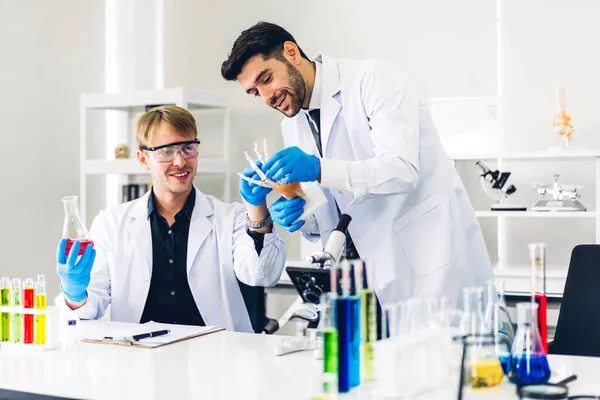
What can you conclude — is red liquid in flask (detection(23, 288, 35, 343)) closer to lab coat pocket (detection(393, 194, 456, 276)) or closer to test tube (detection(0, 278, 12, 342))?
test tube (detection(0, 278, 12, 342))

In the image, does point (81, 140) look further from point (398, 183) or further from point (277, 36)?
point (398, 183)

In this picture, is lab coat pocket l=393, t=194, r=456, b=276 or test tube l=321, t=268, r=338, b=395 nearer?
test tube l=321, t=268, r=338, b=395

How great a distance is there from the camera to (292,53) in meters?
2.05

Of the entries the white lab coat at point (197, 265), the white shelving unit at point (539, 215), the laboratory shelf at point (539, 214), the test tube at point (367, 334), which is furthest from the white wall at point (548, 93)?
the test tube at point (367, 334)

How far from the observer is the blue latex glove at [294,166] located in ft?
6.00

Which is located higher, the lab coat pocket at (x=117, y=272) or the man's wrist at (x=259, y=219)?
the man's wrist at (x=259, y=219)

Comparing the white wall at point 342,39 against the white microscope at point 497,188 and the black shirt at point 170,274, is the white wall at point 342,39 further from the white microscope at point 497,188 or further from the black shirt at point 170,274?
the black shirt at point 170,274

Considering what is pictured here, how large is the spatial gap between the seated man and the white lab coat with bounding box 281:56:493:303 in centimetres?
34

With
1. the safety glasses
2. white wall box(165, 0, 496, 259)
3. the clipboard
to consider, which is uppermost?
white wall box(165, 0, 496, 259)

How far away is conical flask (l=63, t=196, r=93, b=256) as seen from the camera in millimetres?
1863

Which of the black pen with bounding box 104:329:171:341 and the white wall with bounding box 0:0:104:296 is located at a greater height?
the white wall with bounding box 0:0:104:296

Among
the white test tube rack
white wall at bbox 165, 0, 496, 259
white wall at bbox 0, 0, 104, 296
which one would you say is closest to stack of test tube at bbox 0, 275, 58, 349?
the white test tube rack

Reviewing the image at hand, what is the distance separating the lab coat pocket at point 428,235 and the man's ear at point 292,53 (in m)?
0.52

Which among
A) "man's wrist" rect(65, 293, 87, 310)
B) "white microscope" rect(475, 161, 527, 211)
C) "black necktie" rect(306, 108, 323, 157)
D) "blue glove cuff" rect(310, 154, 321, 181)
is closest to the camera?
"blue glove cuff" rect(310, 154, 321, 181)
